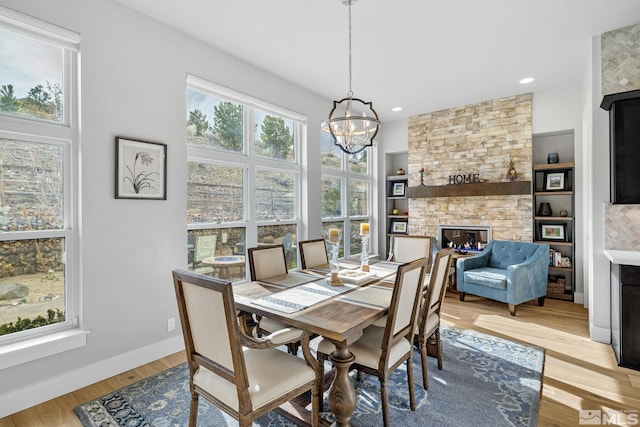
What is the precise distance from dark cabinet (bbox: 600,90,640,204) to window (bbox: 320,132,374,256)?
A: 10.6ft

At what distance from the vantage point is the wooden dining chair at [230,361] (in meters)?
1.44

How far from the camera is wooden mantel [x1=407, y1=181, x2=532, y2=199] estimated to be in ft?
15.1

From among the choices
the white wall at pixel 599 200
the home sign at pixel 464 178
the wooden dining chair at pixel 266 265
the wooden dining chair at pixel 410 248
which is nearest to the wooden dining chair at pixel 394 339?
the wooden dining chair at pixel 266 265

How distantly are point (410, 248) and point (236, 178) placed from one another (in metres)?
2.05

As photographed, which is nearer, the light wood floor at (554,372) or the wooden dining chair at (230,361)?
the wooden dining chair at (230,361)

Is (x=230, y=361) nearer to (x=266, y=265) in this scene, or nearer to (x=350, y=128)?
(x=266, y=265)

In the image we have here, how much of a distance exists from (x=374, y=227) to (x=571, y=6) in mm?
4137

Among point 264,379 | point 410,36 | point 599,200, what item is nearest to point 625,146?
point 599,200

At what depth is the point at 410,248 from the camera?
3.52 metres

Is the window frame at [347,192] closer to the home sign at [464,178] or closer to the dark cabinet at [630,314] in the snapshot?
the home sign at [464,178]

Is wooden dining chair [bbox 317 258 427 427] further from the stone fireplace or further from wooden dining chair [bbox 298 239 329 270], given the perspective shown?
the stone fireplace

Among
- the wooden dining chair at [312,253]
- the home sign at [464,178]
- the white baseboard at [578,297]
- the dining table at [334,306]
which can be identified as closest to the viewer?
Result: the dining table at [334,306]

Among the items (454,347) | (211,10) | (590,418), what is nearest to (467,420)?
(590,418)

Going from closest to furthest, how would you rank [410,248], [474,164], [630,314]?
[630,314]
[410,248]
[474,164]
